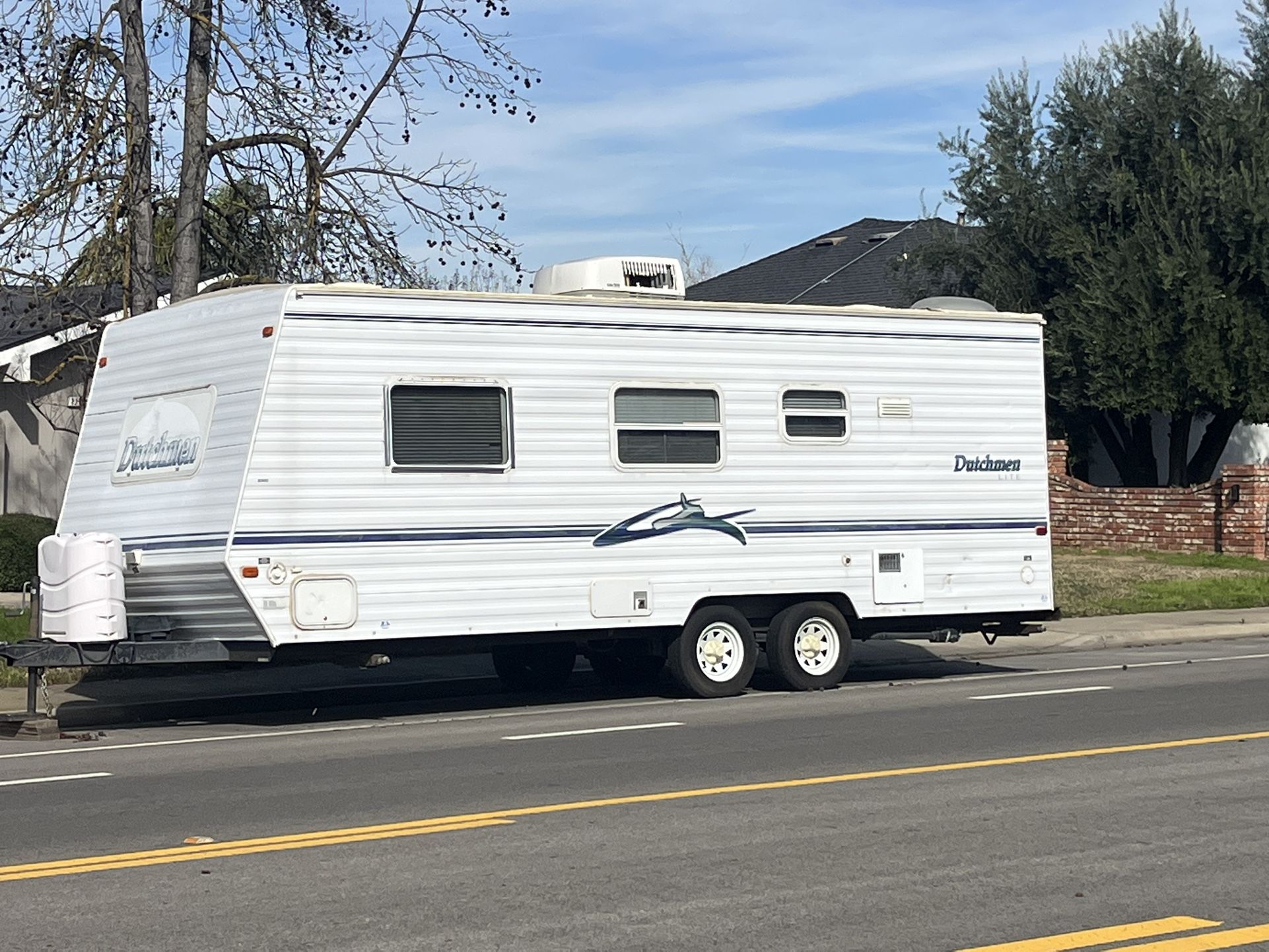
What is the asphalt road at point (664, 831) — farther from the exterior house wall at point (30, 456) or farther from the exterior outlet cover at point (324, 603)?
the exterior house wall at point (30, 456)

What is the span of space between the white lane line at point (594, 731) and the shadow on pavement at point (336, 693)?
1.99 meters

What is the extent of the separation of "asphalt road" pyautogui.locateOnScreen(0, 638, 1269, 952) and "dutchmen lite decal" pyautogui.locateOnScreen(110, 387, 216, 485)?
2.02m

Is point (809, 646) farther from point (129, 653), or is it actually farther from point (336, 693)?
point (129, 653)

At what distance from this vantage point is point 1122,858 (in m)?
7.88

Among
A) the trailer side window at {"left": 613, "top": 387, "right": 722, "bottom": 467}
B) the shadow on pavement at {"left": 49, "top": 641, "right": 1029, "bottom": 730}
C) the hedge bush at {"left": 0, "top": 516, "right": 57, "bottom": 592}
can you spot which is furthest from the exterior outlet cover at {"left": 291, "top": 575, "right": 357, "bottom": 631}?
the hedge bush at {"left": 0, "top": 516, "right": 57, "bottom": 592}

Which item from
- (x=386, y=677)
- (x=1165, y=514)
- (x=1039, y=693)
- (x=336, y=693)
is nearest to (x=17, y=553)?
(x=386, y=677)

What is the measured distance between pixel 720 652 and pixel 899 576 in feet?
5.98

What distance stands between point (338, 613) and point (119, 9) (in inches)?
307

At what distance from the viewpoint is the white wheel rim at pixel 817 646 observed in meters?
15.4

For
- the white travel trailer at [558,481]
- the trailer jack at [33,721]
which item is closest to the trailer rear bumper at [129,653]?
the white travel trailer at [558,481]

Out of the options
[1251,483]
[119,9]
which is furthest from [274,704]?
[1251,483]

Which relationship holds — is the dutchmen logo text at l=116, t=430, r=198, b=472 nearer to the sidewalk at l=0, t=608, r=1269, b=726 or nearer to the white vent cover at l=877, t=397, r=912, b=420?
the sidewalk at l=0, t=608, r=1269, b=726

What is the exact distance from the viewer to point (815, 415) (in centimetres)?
1539

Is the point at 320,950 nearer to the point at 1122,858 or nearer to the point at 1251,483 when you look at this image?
the point at 1122,858
